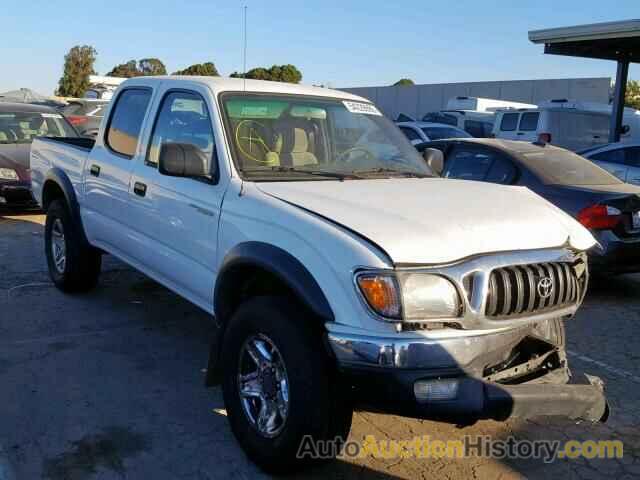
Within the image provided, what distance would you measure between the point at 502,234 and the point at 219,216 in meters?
1.51

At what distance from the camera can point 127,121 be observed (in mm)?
5172

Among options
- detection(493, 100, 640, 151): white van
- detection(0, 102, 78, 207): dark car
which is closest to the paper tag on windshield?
detection(0, 102, 78, 207): dark car

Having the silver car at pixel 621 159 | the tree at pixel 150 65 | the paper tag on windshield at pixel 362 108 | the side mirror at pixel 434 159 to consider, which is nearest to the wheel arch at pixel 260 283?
the paper tag on windshield at pixel 362 108

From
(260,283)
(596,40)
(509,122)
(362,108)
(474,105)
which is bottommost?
(260,283)

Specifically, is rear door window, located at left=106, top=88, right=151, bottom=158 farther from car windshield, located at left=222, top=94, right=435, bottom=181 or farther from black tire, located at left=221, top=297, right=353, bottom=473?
black tire, located at left=221, top=297, right=353, bottom=473

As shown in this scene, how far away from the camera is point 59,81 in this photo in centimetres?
5141

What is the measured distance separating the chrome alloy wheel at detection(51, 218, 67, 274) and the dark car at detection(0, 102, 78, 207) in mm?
4127

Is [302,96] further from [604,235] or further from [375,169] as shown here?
[604,235]

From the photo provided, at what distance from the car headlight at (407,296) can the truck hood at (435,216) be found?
8 centimetres

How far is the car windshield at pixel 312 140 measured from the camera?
3.98 meters

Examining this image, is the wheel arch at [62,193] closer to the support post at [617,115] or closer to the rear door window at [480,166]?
the rear door window at [480,166]

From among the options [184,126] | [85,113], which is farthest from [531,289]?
[85,113]

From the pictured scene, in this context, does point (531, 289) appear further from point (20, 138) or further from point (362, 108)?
point (20, 138)

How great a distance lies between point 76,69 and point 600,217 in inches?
1933
